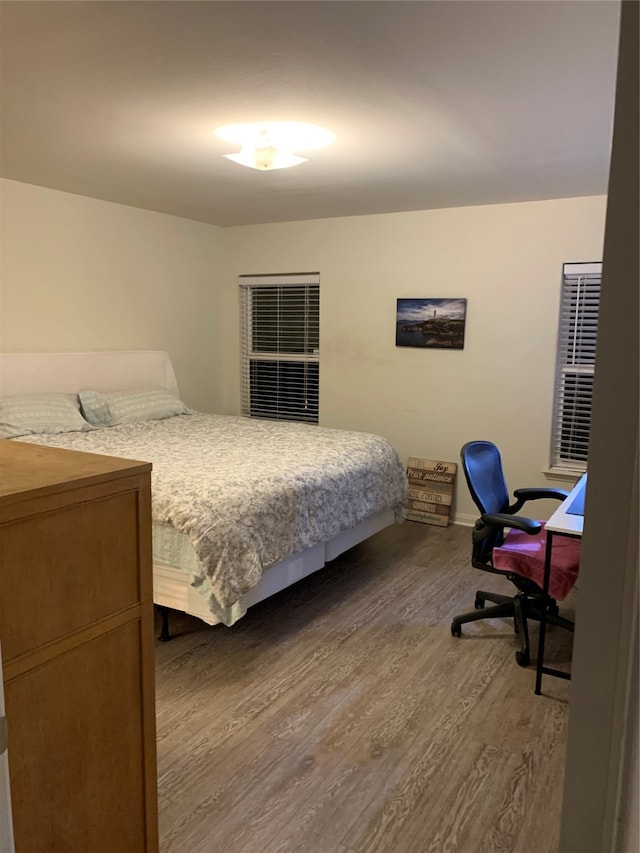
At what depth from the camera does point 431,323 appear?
4.90 metres

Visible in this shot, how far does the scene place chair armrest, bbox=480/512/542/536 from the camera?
273 cm

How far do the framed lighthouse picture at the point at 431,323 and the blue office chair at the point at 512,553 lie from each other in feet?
5.66

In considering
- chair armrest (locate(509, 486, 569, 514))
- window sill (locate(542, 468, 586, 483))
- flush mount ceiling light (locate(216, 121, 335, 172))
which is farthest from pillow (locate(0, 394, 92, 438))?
window sill (locate(542, 468, 586, 483))

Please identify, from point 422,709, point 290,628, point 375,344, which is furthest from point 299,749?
point 375,344

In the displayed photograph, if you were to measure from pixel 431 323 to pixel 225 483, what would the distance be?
2550 mm

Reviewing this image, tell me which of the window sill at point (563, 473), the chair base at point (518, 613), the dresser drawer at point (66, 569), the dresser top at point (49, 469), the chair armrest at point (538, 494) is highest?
the dresser top at point (49, 469)

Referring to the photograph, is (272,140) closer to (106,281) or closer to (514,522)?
(514,522)

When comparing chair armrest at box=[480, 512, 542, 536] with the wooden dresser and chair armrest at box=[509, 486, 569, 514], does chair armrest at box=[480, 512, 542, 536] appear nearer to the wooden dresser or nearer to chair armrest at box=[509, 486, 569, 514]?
chair armrest at box=[509, 486, 569, 514]

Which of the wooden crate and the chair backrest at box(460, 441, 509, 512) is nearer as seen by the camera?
the chair backrest at box(460, 441, 509, 512)

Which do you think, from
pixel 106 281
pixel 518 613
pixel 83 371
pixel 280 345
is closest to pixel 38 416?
pixel 83 371

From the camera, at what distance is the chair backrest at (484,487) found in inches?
115

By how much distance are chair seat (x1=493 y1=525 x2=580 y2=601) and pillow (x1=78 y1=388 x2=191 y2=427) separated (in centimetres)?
278

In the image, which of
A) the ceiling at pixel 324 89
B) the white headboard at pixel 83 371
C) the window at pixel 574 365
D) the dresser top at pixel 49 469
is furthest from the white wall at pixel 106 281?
the dresser top at pixel 49 469

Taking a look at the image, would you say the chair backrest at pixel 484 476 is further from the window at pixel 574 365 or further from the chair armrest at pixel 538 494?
the window at pixel 574 365
